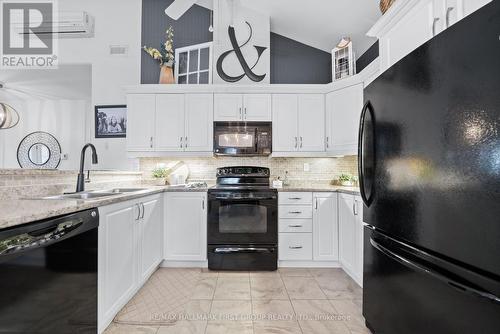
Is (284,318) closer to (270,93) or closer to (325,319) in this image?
(325,319)

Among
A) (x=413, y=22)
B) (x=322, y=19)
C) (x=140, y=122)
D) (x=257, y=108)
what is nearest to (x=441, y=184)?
(x=413, y=22)

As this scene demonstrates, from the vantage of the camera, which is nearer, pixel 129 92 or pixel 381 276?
pixel 381 276

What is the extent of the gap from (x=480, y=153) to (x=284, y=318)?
1625 millimetres

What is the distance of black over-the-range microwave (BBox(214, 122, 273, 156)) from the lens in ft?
9.59

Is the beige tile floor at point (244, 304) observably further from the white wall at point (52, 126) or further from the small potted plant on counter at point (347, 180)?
the white wall at point (52, 126)

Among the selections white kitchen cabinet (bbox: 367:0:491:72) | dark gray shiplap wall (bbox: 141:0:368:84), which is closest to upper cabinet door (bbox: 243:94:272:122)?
dark gray shiplap wall (bbox: 141:0:368:84)

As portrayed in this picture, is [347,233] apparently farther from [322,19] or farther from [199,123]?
[322,19]

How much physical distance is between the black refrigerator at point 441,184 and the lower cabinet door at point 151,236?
73.1 inches

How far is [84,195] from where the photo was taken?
1973 millimetres

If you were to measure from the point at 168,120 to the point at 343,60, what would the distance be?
2376 mm

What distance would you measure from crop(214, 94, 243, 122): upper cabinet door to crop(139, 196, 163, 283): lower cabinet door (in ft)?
4.28

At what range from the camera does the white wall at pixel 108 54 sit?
3.02m

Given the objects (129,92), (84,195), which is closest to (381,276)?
(84,195)

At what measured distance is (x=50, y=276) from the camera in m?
1.12
